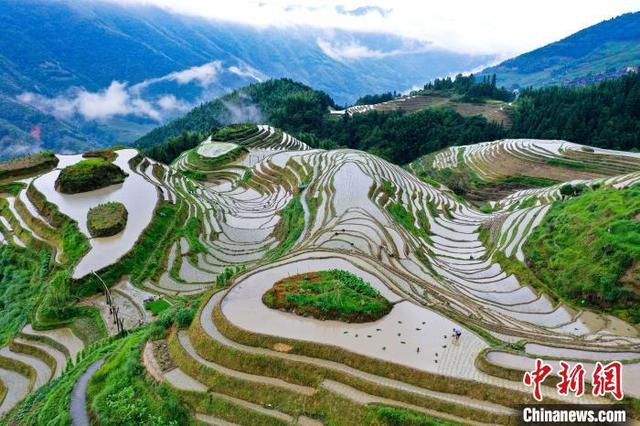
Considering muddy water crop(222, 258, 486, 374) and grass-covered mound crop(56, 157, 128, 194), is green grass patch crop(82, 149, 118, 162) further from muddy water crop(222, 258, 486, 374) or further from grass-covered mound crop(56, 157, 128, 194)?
muddy water crop(222, 258, 486, 374)

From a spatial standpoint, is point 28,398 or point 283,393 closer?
point 283,393

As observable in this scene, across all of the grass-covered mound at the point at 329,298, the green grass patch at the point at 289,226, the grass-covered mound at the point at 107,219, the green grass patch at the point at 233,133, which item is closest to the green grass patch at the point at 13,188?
the grass-covered mound at the point at 107,219

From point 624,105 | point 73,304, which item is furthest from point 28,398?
point 624,105

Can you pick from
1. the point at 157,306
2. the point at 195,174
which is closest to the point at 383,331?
the point at 157,306

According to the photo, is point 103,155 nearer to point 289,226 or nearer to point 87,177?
point 87,177

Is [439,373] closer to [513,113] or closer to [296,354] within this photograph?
[296,354]

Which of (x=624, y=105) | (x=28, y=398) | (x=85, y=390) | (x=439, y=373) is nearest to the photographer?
(x=439, y=373)
